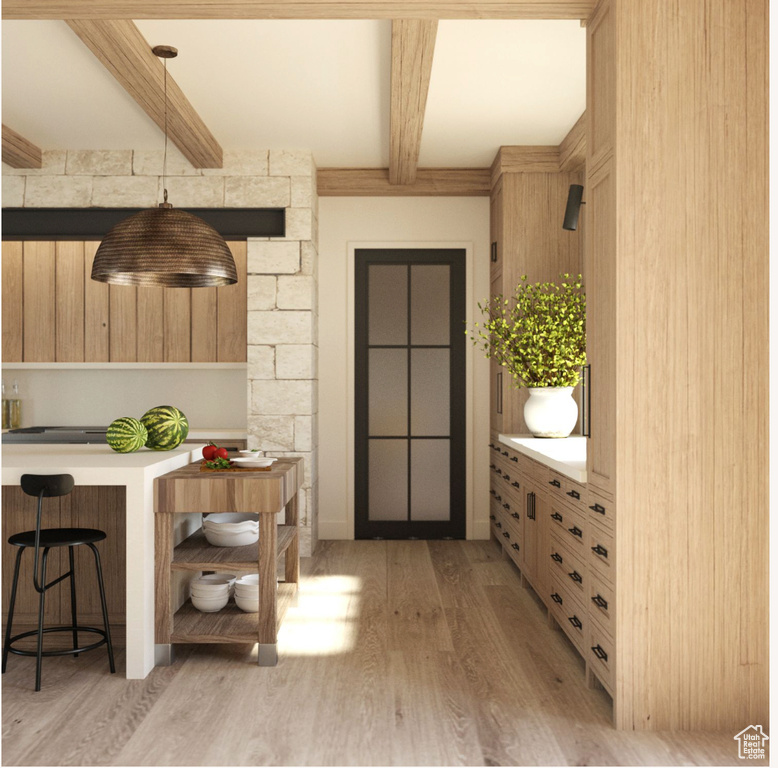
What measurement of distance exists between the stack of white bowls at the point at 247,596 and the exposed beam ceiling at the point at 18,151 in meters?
3.18

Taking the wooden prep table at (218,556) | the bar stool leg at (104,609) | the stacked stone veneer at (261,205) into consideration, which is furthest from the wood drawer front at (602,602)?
the stacked stone veneer at (261,205)

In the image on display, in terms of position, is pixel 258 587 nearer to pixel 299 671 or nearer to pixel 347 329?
pixel 299 671

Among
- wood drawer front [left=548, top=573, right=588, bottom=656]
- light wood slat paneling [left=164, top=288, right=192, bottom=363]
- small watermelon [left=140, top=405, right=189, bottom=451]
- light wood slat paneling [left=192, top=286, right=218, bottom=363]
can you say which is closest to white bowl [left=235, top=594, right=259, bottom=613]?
small watermelon [left=140, top=405, right=189, bottom=451]

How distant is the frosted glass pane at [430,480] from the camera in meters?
5.94

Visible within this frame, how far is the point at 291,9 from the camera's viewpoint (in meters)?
2.88

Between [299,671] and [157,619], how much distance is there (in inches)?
24.7

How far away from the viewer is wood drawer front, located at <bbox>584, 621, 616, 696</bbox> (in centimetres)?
272

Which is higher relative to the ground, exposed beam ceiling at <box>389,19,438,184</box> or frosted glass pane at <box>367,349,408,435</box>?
exposed beam ceiling at <box>389,19,438,184</box>

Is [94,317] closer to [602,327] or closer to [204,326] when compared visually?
[204,326]

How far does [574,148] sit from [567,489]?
2418mm

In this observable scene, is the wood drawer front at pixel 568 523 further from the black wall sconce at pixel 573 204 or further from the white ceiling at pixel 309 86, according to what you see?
the white ceiling at pixel 309 86

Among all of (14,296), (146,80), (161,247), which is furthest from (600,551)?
(14,296)

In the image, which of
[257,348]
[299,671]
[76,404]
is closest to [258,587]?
[299,671]

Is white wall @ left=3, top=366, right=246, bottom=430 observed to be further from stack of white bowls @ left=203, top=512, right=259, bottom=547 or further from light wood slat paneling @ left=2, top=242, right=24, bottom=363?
stack of white bowls @ left=203, top=512, right=259, bottom=547
